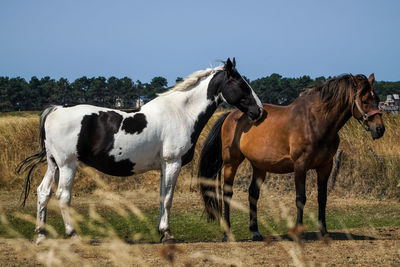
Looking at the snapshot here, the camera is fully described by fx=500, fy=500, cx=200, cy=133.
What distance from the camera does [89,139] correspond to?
258 inches

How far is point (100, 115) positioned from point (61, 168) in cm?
86

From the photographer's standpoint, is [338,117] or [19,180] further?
[19,180]

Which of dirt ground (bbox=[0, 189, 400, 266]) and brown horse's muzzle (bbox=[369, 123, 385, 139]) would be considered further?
brown horse's muzzle (bbox=[369, 123, 385, 139])

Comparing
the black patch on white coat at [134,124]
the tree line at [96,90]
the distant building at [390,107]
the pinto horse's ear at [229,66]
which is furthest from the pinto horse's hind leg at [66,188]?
the tree line at [96,90]

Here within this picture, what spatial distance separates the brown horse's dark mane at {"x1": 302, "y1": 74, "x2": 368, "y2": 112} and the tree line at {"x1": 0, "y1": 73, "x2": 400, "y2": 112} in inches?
3440

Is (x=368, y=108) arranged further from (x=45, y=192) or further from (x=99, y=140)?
(x=45, y=192)

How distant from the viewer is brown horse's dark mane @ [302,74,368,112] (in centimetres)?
707

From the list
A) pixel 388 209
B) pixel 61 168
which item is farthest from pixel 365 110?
pixel 388 209

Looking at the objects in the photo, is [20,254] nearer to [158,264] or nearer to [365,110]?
[158,264]

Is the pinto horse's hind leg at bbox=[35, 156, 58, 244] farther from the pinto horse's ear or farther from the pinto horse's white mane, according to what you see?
the pinto horse's ear

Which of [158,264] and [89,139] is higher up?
[89,139]

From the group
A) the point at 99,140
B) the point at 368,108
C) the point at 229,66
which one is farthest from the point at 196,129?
the point at 368,108

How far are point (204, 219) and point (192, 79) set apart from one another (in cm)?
437

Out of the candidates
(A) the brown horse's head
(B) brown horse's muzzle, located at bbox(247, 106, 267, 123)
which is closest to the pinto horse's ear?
(B) brown horse's muzzle, located at bbox(247, 106, 267, 123)
